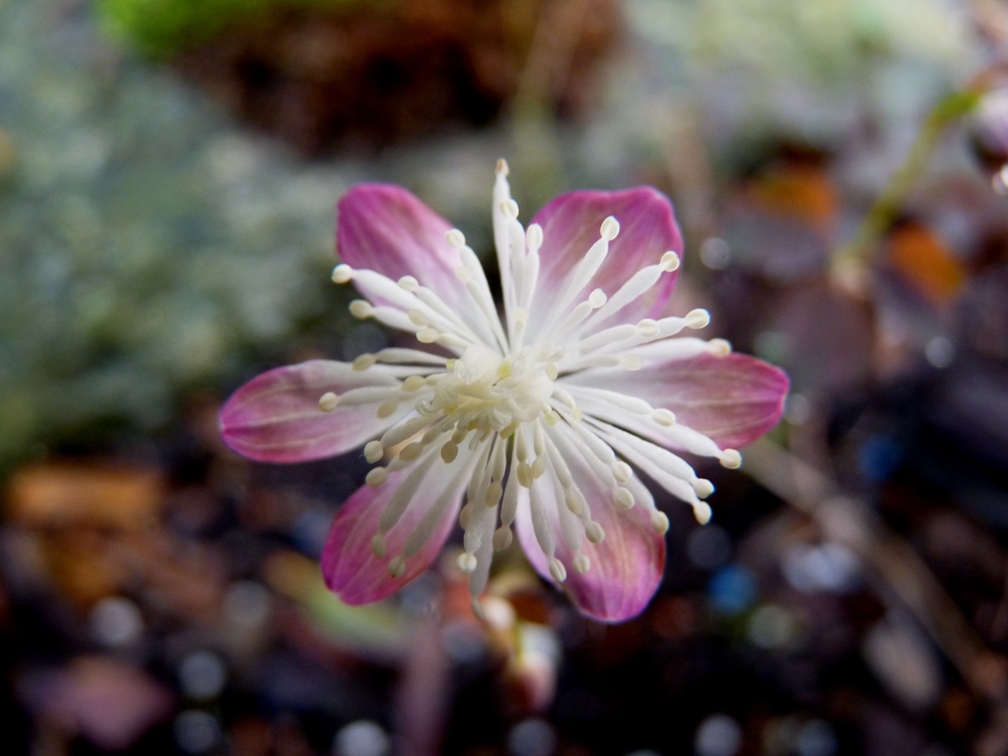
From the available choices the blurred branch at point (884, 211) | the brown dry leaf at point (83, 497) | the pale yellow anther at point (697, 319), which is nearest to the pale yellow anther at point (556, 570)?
the pale yellow anther at point (697, 319)

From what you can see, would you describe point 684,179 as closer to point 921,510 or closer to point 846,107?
point 846,107

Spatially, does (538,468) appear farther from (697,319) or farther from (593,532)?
(697,319)

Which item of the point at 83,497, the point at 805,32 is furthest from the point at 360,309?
the point at 805,32

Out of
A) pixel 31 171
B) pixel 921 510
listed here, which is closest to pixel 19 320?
pixel 31 171

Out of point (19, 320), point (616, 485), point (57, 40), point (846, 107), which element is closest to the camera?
point (616, 485)

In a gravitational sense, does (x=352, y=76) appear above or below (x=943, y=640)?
above
